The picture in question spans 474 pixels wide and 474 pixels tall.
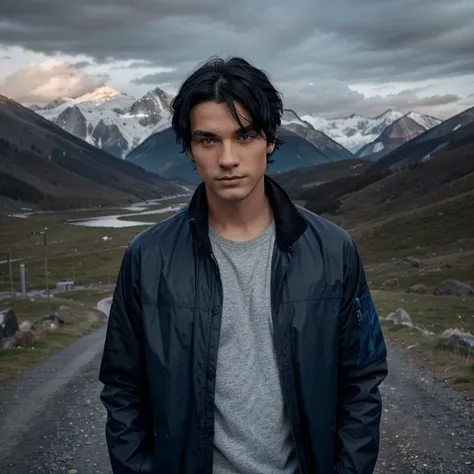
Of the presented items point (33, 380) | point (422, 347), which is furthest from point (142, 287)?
point (422, 347)

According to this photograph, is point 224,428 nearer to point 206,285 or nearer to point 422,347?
point 206,285

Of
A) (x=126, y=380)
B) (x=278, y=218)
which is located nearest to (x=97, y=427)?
(x=126, y=380)

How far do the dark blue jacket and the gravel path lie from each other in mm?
6991

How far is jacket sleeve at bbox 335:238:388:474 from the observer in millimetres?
4074

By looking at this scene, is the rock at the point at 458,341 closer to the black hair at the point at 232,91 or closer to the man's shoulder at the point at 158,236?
the man's shoulder at the point at 158,236

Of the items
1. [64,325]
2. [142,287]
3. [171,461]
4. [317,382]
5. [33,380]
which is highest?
[142,287]

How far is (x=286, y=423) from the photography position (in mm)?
4066

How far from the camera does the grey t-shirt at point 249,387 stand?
399cm

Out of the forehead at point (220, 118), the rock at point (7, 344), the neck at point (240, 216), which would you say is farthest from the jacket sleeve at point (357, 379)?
the rock at point (7, 344)

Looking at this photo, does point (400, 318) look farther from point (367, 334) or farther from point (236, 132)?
point (236, 132)

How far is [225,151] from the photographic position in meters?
4.03

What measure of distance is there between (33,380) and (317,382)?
17414 millimetres

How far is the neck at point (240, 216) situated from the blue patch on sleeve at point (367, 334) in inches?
31.9

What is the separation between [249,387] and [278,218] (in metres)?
1.08
